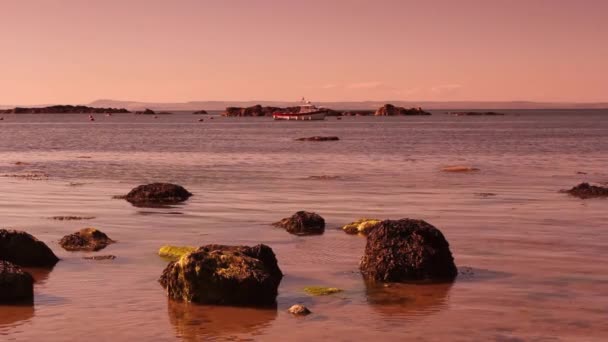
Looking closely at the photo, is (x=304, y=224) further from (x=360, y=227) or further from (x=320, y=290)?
(x=320, y=290)

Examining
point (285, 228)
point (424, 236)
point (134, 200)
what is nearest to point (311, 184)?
point (134, 200)

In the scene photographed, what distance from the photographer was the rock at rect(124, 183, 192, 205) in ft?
99.9

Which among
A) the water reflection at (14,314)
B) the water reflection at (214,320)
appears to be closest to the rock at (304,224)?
the water reflection at (214,320)

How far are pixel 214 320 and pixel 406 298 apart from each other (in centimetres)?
385

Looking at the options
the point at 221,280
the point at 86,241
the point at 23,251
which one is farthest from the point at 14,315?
the point at 86,241

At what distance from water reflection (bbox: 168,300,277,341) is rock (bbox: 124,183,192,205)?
1570cm

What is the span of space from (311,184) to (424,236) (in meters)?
22.8

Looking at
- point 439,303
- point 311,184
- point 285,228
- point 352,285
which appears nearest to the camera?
point 439,303

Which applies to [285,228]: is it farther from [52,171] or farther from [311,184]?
[52,171]

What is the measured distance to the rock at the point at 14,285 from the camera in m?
14.9

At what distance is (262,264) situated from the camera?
608 inches

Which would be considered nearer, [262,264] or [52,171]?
[262,264]

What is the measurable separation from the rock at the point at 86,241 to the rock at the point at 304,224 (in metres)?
5.15

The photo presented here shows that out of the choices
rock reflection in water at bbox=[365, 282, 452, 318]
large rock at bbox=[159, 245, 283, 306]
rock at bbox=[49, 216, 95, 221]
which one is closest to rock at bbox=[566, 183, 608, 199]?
rock reflection in water at bbox=[365, 282, 452, 318]
